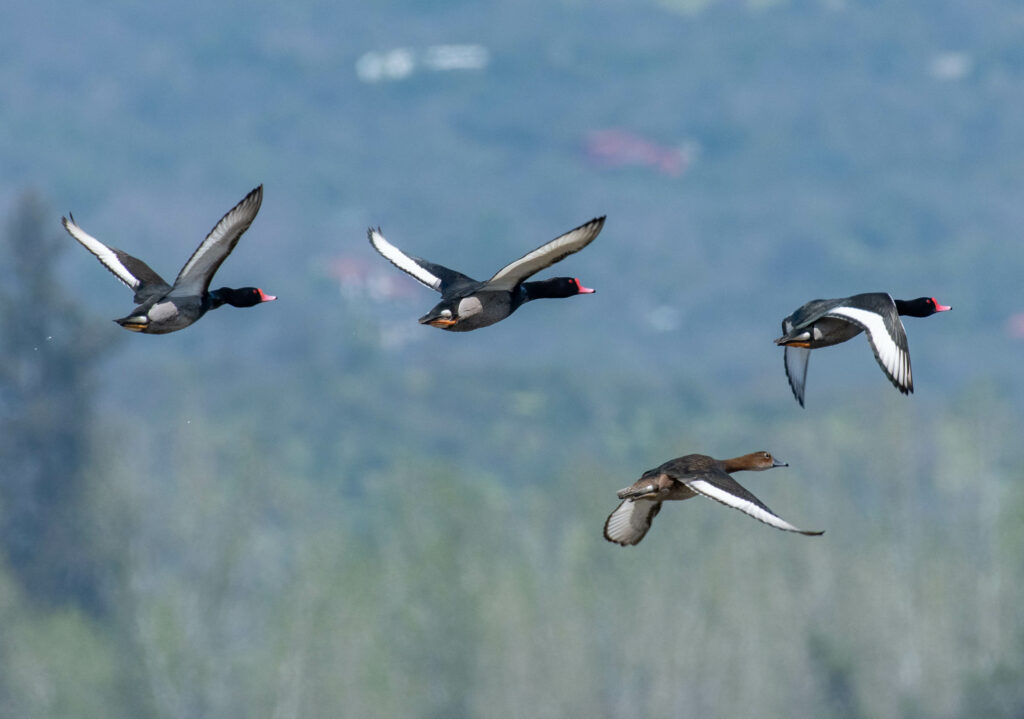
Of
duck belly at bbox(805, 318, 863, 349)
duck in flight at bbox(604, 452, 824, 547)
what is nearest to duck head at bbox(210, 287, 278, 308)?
duck in flight at bbox(604, 452, 824, 547)

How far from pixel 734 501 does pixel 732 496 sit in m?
0.20

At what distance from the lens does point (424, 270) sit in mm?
18969

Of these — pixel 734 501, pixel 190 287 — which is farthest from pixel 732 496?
pixel 190 287

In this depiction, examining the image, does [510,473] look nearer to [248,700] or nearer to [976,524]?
[976,524]

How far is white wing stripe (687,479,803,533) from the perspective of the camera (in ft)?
44.5

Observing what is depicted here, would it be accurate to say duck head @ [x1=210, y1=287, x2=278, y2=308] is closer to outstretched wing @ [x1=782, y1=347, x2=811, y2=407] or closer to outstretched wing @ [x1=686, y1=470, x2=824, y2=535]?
outstretched wing @ [x1=686, y1=470, x2=824, y2=535]

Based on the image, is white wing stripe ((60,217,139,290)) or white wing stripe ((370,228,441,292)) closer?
white wing stripe ((60,217,139,290))

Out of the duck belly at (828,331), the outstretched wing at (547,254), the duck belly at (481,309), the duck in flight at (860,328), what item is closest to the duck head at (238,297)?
the duck belly at (481,309)

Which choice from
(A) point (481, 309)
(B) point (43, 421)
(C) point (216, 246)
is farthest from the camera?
(B) point (43, 421)

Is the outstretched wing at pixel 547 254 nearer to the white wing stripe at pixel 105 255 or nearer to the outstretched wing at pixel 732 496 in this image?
the outstretched wing at pixel 732 496

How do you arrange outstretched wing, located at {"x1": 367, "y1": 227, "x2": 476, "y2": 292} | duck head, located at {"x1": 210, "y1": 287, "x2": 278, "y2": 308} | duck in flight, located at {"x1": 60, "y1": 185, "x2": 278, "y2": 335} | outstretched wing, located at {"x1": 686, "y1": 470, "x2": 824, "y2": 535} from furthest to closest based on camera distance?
outstretched wing, located at {"x1": 367, "y1": 227, "x2": 476, "y2": 292} → duck head, located at {"x1": 210, "y1": 287, "x2": 278, "y2": 308} → duck in flight, located at {"x1": 60, "y1": 185, "x2": 278, "y2": 335} → outstretched wing, located at {"x1": 686, "y1": 470, "x2": 824, "y2": 535}

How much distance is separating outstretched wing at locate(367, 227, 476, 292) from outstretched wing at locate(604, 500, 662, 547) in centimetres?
303

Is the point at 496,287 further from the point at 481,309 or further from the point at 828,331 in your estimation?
the point at 828,331

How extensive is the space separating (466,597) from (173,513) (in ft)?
73.0
